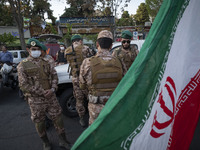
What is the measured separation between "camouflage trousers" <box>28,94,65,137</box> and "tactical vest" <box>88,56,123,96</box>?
1.02 m

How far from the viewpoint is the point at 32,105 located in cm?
235

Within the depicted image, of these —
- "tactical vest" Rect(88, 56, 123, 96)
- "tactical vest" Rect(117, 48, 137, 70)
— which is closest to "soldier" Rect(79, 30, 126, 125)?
"tactical vest" Rect(88, 56, 123, 96)

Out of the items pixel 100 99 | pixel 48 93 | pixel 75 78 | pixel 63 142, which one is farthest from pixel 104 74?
pixel 63 142

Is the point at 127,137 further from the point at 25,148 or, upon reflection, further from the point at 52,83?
the point at 25,148

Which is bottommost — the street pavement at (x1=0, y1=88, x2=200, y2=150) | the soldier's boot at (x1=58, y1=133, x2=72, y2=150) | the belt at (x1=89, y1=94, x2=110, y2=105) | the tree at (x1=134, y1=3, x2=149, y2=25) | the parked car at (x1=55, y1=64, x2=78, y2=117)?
the street pavement at (x1=0, y1=88, x2=200, y2=150)

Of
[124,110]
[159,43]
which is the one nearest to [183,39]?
[159,43]

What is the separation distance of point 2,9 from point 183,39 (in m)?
21.4

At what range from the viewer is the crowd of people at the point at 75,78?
1807 mm

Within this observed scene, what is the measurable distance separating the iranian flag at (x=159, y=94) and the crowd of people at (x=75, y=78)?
860 millimetres

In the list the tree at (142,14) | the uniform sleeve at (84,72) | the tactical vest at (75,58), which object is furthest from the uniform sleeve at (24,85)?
the tree at (142,14)

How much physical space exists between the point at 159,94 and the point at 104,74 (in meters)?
0.96

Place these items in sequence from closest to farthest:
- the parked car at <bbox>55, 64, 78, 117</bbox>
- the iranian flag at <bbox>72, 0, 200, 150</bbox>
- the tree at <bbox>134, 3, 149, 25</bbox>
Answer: the iranian flag at <bbox>72, 0, 200, 150</bbox>, the parked car at <bbox>55, 64, 78, 117</bbox>, the tree at <bbox>134, 3, 149, 25</bbox>

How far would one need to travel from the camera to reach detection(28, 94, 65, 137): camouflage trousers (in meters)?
Answer: 2.34

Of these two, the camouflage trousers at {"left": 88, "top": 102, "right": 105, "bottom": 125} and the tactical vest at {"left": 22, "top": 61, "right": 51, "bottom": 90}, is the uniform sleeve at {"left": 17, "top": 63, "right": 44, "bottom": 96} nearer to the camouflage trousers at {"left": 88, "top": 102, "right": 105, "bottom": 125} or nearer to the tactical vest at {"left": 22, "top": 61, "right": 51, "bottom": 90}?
the tactical vest at {"left": 22, "top": 61, "right": 51, "bottom": 90}
